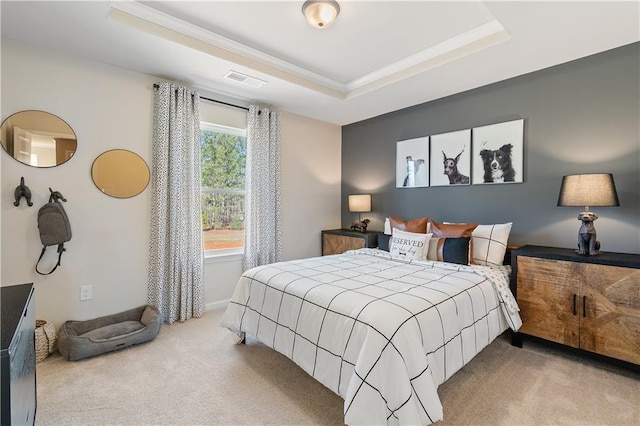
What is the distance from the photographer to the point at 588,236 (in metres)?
2.25

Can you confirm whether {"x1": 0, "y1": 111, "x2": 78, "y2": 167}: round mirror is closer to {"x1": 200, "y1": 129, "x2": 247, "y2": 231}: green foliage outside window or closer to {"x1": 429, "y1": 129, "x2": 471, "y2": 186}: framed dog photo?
{"x1": 200, "y1": 129, "x2": 247, "y2": 231}: green foliage outside window

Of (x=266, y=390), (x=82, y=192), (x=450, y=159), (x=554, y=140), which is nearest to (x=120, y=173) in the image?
(x=82, y=192)

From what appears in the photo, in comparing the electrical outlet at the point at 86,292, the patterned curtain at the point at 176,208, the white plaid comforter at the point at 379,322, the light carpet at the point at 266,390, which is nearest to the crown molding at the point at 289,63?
the patterned curtain at the point at 176,208

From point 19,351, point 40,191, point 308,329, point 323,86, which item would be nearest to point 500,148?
point 323,86

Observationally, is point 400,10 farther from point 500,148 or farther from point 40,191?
point 40,191

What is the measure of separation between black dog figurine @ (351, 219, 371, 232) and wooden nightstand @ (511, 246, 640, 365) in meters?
1.97

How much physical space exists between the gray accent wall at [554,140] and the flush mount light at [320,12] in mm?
1928

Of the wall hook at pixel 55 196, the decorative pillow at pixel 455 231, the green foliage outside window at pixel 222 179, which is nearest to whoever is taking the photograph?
the wall hook at pixel 55 196

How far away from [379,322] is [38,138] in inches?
117

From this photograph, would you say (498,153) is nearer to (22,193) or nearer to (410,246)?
(410,246)

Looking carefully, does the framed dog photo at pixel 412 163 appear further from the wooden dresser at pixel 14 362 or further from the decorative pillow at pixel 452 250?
the wooden dresser at pixel 14 362

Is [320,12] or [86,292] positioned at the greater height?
[320,12]

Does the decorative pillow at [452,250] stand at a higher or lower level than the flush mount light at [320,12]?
lower

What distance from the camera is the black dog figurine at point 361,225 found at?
13.7 ft
